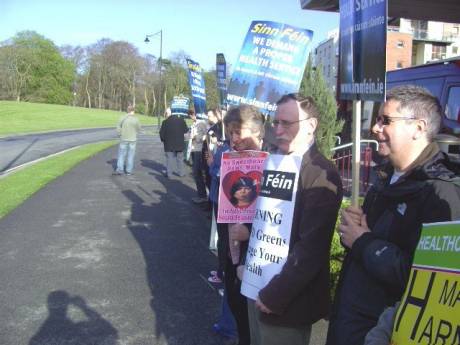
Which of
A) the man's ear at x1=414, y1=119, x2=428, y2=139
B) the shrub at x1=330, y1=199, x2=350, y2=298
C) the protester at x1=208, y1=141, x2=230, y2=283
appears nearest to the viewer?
the man's ear at x1=414, y1=119, x2=428, y2=139

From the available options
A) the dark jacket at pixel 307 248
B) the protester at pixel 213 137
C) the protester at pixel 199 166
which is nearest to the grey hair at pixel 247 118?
the dark jacket at pixel 307 248

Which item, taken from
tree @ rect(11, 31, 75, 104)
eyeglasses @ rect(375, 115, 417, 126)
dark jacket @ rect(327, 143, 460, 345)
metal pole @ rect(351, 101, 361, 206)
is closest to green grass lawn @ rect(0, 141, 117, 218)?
metal pole @ rect(351, 101, 361, 206)

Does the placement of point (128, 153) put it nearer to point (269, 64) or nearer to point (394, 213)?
point (269, 64)

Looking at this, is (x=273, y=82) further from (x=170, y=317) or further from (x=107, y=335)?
(x=107, y=335)

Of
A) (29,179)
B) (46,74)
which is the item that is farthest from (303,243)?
(46,74)

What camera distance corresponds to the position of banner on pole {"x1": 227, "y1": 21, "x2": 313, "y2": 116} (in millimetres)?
5105

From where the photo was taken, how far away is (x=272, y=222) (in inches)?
99.5

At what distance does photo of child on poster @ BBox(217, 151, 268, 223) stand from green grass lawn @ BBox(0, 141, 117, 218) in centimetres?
670

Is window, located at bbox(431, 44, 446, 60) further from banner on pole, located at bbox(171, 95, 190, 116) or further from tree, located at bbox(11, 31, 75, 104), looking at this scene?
banner on pole, located at bbox(171, 95, 190, 116)

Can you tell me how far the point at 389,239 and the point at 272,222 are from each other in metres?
0.65

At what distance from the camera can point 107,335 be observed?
4.41 meters

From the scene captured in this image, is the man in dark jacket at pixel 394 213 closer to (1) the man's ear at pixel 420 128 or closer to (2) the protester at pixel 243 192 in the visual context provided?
(1) the man's ear at pixel 420 128

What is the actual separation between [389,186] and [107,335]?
→ 10.5 ft

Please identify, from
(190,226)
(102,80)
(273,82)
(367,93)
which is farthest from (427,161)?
(102,80)
